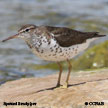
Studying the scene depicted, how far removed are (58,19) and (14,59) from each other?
598cm

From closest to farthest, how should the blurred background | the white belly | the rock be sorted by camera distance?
the rock
the white belly
the blurred background

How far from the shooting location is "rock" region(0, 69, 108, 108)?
7.61 m

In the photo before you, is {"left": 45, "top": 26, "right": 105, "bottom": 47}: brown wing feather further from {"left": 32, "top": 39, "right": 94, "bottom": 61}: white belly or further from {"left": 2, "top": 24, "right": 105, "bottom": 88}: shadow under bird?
{"left": 32, "top": 39, "right": 94, "bottom": 61}: white belly

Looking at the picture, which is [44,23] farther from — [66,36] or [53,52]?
[53,52]

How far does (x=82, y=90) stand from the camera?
833 centimetres

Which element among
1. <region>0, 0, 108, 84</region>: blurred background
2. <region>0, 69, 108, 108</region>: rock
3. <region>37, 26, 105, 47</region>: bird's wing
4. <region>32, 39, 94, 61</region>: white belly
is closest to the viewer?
<region>0, 69, 108, 108</region>: rock

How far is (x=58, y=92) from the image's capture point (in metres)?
8.38

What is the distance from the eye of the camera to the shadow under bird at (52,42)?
27.3ft

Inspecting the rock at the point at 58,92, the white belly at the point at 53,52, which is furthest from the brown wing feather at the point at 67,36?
the rock at the point at 58,92

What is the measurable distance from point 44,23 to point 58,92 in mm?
12727

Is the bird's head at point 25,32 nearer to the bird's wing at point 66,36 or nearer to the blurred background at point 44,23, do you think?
the bird's wing at point 66,36

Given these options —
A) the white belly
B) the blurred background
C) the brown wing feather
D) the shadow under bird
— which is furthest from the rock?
the blurred background

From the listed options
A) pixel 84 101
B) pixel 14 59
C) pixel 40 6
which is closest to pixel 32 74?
pixel 14 59

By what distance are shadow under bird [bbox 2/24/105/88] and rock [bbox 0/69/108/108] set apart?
20.6 inches
